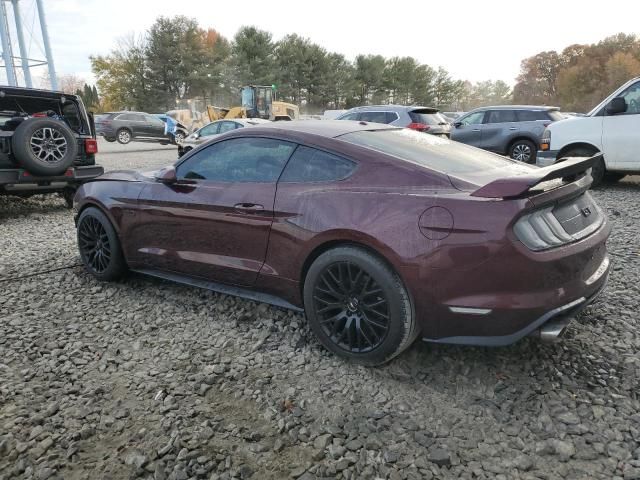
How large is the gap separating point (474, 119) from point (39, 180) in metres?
10.1

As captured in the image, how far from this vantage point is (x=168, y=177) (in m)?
3.67

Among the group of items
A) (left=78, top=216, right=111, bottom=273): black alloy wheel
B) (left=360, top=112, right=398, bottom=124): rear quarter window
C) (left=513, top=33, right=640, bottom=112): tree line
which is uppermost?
(left=513, top=33, right=640, bottom=112): tree line

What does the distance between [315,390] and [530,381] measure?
117 cm

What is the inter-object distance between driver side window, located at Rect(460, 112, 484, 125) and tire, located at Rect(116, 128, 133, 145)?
58.3 feet

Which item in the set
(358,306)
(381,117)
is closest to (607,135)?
(381,117)

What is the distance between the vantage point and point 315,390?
2598mm

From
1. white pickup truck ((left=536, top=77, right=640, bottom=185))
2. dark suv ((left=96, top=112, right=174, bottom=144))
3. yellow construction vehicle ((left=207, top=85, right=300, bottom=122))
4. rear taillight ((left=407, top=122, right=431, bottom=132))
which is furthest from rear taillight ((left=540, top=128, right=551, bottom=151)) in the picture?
yellow construction vehicle ((left=207, top=85, right=300, bottom=122))

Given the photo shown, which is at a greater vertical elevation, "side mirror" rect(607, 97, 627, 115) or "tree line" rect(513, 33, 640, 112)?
"tree line" rect(513, 33, 640, 112)

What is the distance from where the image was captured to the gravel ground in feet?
6.76

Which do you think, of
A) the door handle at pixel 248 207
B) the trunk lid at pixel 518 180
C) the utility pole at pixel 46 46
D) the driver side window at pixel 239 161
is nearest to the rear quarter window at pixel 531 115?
the trunk lid at pixel 518 180

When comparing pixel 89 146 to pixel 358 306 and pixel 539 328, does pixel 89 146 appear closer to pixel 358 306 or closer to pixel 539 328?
pixel 358 306

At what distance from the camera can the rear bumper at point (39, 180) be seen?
6281 mm

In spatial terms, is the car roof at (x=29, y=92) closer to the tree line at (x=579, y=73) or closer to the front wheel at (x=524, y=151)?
the front wheel at (x=524, y=151)

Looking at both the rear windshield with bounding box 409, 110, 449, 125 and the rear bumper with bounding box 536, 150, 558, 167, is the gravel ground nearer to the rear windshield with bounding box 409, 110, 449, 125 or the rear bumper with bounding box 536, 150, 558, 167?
the rear bumper with bounding box 536, 150, 558, 167
